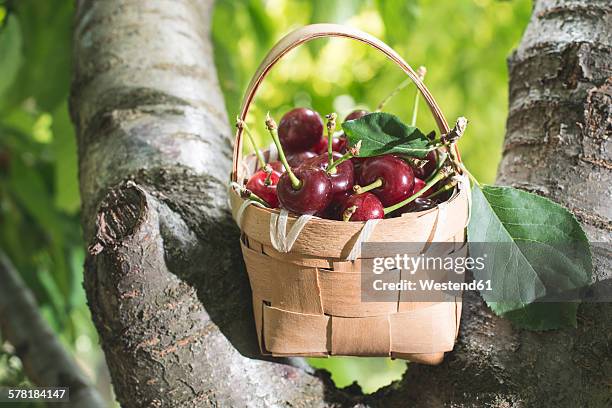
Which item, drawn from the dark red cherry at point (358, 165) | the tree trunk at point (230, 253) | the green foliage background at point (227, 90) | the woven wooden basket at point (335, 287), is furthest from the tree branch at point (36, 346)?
the dark red cherry at point (358, 165)

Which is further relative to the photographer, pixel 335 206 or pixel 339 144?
pixel 339 144

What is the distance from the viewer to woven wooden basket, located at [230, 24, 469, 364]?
1.96 feet

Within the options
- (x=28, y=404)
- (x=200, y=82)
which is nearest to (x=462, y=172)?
(x=200, y=82)

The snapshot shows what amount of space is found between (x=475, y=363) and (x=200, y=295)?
12.3 inches

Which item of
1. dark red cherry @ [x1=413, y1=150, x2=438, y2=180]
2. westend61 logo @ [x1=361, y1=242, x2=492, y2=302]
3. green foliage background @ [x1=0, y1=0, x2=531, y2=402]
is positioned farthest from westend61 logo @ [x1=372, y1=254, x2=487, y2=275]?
green foliage background @ [x1=0, y1=0, x2=531, y2=402]

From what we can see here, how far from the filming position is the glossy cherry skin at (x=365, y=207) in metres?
0.60

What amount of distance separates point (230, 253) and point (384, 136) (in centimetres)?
24

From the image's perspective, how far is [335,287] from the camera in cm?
62

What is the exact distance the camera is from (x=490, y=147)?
1.99 metres

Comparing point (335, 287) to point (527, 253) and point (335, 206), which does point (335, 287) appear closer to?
point (335, 206)

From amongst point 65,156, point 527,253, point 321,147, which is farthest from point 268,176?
point 65,156

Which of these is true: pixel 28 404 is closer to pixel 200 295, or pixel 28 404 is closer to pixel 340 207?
pixel 200 295

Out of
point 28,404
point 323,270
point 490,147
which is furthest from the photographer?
point 490,147

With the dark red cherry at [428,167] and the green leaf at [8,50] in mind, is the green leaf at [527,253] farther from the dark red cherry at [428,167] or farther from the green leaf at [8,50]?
the green leaf at [8,50]
